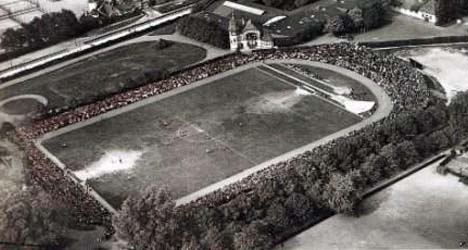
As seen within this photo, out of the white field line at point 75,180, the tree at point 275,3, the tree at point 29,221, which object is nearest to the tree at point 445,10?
the tree at point 275,3

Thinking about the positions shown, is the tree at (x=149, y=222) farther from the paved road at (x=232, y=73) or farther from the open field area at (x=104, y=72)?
the open field area at (x=104, y=72)

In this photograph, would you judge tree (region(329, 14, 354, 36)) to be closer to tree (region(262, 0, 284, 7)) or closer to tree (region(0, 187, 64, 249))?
tree (region(262, 0, 284, 7))

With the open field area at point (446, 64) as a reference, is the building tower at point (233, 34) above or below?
above

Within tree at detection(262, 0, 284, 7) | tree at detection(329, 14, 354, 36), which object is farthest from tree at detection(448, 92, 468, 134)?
tree at detection(262, 0, 284, 7)

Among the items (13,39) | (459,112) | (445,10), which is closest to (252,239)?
(459,112)

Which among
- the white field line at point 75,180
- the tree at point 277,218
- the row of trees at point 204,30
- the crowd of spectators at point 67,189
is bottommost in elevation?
the white field line at point 75,180

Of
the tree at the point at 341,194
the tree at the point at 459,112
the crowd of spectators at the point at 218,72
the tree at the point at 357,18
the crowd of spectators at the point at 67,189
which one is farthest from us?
the tree at the point at 357,18

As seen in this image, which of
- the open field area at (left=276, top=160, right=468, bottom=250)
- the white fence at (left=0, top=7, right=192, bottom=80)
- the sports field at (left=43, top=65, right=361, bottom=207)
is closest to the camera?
the open field area at (left=276, top=160, right=468, bottom=250)
